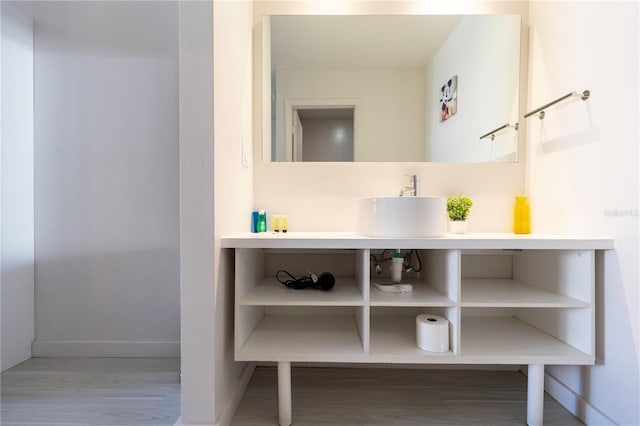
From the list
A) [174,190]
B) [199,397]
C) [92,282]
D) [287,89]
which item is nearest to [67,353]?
[92,282]

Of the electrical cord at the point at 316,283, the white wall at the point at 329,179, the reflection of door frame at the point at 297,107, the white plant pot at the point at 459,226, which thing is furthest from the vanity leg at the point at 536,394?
the reflection of door frame at the point at 297,107

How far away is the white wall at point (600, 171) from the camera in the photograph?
3.45 feet

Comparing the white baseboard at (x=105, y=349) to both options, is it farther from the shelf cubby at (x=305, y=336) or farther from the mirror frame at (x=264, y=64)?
the mirror frame at (x=264, y=64)

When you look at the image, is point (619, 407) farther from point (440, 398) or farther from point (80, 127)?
point (80, 127)

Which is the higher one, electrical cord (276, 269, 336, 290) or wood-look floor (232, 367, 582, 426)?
electrical cord (276, 269, 336, 290)

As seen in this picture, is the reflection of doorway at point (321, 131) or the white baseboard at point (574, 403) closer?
the white baseboard at point (574, 403)

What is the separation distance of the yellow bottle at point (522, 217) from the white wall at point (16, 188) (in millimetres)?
2505

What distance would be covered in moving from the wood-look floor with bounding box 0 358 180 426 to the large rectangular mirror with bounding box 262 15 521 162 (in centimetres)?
121

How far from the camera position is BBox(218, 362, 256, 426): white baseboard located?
3.90ft

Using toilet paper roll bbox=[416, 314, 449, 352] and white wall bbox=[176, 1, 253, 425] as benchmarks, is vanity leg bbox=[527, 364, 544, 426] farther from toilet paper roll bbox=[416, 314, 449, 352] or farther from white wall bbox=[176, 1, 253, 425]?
white wall bbox=[176, 1, 253, 425]

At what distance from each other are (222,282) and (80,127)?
4.35 ft

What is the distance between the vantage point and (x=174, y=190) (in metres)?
1.79

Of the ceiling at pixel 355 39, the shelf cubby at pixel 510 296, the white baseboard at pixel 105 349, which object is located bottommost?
the white baseboard at pixel 105 349

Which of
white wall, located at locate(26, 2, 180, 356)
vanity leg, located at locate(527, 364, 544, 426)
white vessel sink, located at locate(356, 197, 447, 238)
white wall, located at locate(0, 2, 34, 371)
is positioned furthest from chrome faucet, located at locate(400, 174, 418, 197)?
white wall, located at locate(0, 2, 34, 371)
